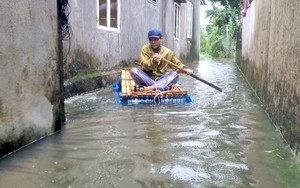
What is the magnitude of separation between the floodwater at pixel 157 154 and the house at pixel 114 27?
2.67 meters

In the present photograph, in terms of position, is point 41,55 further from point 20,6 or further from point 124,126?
point 124,126

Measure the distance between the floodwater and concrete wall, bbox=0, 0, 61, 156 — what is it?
0.70 feet

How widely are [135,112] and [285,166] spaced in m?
3.04

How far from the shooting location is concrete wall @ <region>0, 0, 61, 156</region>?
3.63 m

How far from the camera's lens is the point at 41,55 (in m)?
4.29

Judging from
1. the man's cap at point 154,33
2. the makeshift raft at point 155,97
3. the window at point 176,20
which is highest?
the window at point 176,20

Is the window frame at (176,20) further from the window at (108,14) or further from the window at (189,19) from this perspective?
the window at (108,14)

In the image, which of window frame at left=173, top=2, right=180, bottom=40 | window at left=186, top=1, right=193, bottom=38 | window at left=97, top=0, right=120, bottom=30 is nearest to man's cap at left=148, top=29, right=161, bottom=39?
window at left=97, top=0, right=120, bottom=30

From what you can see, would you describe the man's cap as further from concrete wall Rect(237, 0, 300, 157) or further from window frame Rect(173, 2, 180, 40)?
window frame Rect(173, 2, 180, 40)

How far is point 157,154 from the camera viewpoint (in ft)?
12.5

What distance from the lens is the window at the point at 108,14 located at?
9421 millimetres

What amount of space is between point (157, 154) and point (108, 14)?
6.64 meters

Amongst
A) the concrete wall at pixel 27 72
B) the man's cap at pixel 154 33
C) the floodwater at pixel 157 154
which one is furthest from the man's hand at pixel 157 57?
the concrete wall at pixel 27 72

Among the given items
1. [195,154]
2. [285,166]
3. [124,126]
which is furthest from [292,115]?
[124,126]
